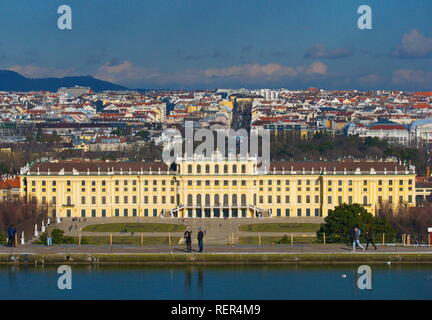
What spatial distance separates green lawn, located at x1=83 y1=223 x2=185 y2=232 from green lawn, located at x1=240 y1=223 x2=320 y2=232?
3.01 meters

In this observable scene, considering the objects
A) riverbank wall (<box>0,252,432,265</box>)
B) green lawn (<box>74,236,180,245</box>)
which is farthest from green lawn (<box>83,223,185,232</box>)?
riverbank wall (<box>0,252,432,265</box>)

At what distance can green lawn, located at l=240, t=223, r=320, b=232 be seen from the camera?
190 ft

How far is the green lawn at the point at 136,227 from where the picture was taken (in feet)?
190

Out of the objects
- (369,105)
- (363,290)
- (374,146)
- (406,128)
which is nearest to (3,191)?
(363,290)

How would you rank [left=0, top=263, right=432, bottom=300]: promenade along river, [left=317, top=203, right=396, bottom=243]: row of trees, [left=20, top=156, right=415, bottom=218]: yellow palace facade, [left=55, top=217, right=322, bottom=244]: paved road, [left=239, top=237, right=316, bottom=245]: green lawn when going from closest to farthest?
[left=0, top=263, right=432, bottom=300]: promenade along river, [left=317, top=203, right=396, bottom=243]: row of trees, [left=239, top=237, right=316, bottom=245]: green lawn, [left=55, top=217, right=322, bottom=244]: paved road, [left=20, top=156, right=415, bottom=218]: yellow palace facade

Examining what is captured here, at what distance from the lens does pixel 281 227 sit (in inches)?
A: 2336

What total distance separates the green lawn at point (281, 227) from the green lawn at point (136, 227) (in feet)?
9.87

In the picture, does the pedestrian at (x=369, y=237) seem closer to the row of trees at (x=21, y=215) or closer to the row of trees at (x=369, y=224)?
the row of trees at (x=369, y=224)

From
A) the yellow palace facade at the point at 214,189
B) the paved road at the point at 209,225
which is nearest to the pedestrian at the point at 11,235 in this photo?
the paved road at the point at 209,225

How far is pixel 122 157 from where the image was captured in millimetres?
92500

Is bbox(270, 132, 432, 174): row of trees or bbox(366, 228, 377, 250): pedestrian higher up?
bbox(270, 132, 432, 174): row of trees

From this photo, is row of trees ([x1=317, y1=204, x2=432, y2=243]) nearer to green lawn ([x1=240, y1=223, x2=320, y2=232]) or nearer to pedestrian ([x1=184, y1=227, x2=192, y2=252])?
green lawn ([x1=240, y1=223, x2=320, y2=232])

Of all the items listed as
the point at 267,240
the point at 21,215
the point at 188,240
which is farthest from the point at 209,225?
the point at 188,240

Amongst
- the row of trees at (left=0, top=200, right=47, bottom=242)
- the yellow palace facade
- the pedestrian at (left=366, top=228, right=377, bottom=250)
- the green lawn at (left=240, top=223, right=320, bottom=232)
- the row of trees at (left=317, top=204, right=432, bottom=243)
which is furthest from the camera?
the yellow palace facade
